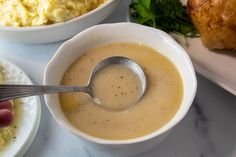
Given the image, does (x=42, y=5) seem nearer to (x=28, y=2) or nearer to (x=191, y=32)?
(x=28, y=2)

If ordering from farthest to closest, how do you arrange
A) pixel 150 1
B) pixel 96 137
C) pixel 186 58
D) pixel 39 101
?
pixel 150 1
pixel 39 101
pixel 186 58
pixel 96 137

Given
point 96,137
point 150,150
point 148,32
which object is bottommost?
point 150,150

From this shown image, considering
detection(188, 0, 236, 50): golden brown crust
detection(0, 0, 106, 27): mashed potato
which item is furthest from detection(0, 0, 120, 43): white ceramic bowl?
detection(188, 0, 236, 50): golden brown crust

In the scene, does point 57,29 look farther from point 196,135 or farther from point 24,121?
point 196,135

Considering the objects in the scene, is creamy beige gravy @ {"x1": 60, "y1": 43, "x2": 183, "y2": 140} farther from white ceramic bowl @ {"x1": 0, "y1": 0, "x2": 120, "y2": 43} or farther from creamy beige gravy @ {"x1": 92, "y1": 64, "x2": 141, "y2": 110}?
white ceramic bowl @ {"x1": 0, "y1": 0, "x2": 120, "y2": 43}

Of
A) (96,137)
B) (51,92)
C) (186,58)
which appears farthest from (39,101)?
(186,58)

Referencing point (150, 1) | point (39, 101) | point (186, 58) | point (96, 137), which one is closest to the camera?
point (96, 137)
